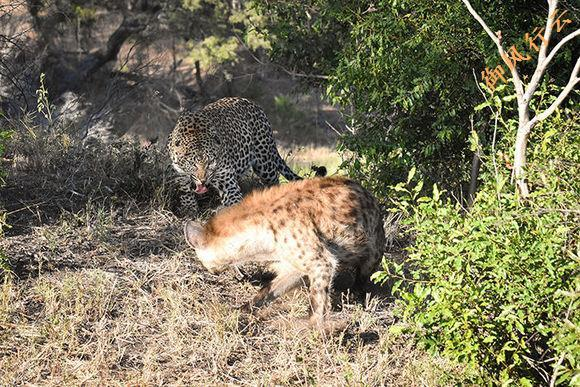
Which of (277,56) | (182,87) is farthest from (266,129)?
(182,87)

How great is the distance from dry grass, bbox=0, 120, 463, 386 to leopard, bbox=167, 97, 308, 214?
34.4 inches

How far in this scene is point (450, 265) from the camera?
230 inches

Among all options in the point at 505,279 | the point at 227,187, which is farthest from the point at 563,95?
the point at 227,187

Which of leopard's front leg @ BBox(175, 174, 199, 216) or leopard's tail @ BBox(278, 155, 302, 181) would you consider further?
leopard's tail @ BBox(278, 155, 302, 181)

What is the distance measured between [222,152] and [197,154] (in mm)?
350

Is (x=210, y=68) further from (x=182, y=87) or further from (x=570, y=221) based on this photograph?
(x=570, y=221)

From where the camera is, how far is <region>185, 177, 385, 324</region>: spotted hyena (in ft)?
23.0

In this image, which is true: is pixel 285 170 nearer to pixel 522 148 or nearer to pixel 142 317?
pixel 142 317

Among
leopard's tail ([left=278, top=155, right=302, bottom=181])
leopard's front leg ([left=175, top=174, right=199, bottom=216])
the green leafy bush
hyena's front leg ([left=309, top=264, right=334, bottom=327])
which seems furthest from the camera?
leopard's tail ([left=278, top=155, right=302, bottom=181])

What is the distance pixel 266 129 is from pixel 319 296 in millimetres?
4327

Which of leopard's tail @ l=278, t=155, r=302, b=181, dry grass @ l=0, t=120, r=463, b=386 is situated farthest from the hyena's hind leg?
leopard's tail @ l=278, t=155, r=302, b=181

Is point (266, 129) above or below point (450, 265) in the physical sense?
below

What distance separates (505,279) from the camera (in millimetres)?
5477

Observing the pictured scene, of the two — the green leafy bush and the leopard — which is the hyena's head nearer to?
the green leafy bush
